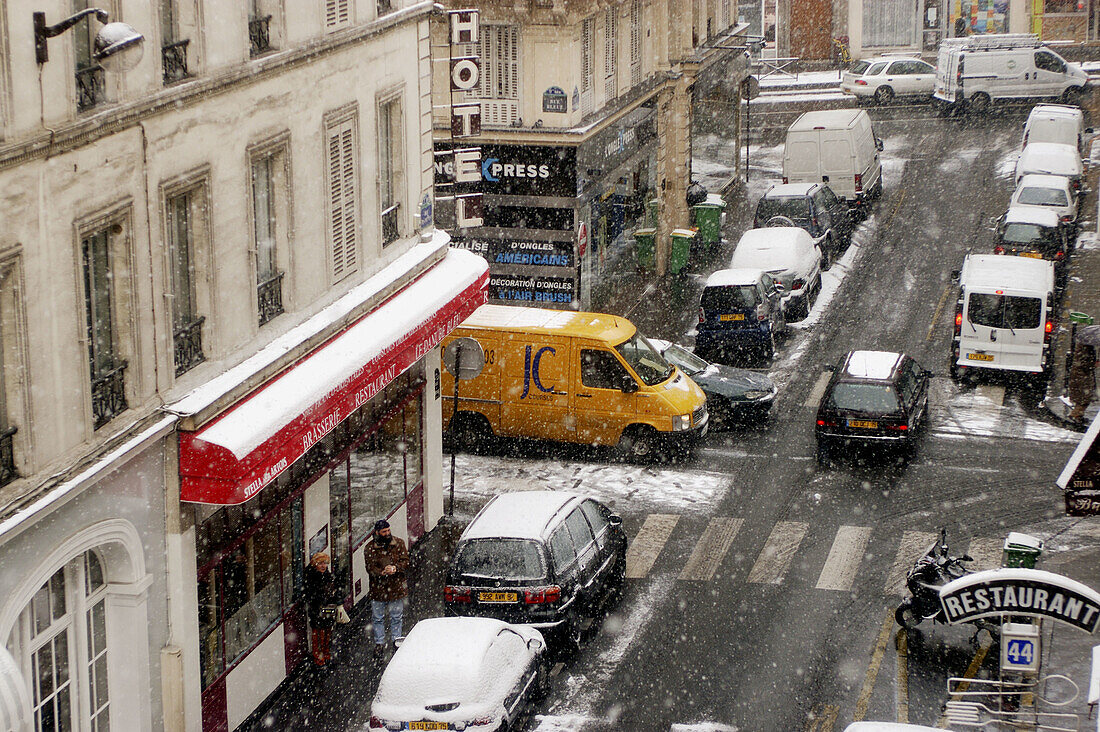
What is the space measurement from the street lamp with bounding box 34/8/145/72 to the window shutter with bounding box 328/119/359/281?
4762mm

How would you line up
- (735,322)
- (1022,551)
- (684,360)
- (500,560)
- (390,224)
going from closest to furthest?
1. (1022,551)
2. (500,560)
3. (390,224)
4. (684,360)
5. (735,322)

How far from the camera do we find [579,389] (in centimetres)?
2347

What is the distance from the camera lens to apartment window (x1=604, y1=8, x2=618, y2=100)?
31.2m

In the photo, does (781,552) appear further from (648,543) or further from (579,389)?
(579,389)

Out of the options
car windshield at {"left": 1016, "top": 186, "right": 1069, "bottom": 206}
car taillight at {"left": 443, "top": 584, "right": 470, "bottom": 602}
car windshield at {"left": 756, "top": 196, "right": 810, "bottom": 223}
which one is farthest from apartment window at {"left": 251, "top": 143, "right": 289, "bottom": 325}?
car windshield at {"left": 1016, "top": 186, "right": 1069, "bottom": 206}

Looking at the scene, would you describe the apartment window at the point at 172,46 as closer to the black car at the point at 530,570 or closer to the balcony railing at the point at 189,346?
the balcony railing at the point at 189,346

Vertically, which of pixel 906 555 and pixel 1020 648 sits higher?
pixel 1020 648

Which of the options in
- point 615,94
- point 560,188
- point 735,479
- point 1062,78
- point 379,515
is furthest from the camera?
point 1062,78

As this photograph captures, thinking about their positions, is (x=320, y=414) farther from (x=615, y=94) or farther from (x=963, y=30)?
(x=963, y=30)

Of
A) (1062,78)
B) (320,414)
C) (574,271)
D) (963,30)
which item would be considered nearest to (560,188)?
(574,271)

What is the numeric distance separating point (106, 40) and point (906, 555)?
41.5 feet

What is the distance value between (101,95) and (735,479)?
13.1 m

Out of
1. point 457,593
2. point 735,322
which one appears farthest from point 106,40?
point 735,322

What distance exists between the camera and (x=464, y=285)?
19.8 m
